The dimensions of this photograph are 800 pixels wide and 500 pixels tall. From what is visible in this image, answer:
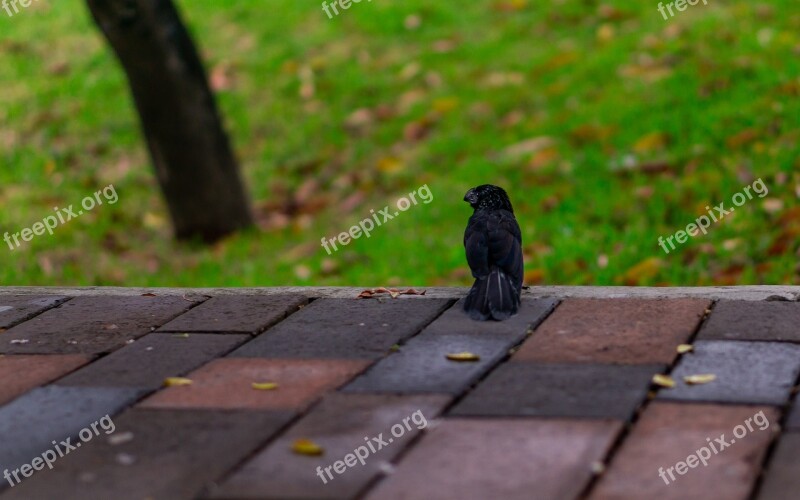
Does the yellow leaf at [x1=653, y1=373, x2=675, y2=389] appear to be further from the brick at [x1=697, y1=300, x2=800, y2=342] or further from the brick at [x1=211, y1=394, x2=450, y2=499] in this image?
the brick at [x1=211, y1=394, x2=450, y2=499]

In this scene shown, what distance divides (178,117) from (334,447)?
4.66 m

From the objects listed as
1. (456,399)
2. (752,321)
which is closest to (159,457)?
(456,399)

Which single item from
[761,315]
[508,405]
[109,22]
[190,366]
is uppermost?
[109,22]

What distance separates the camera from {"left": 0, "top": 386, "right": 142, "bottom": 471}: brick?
2.91m

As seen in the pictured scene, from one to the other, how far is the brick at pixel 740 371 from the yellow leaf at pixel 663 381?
0.06 feet

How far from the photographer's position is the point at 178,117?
7.12m

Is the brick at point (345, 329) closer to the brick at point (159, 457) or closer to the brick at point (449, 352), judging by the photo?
the brick at point (449, 352)

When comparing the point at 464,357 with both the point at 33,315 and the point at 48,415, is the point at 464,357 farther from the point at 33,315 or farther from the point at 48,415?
the point at 33,315

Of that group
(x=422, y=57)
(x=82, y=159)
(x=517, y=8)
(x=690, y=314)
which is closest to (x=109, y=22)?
(x=82, y=159)

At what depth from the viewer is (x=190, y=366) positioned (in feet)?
11.6

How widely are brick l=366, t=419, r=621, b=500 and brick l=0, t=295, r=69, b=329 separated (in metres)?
1.97

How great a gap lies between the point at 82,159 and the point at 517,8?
343 cm

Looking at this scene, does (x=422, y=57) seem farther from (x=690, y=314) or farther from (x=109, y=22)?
(x=690, y=314)

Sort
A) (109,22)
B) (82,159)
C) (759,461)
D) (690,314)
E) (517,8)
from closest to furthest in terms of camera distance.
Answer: (759,461), (690,314), (109,22), (82,159), (517,8)
